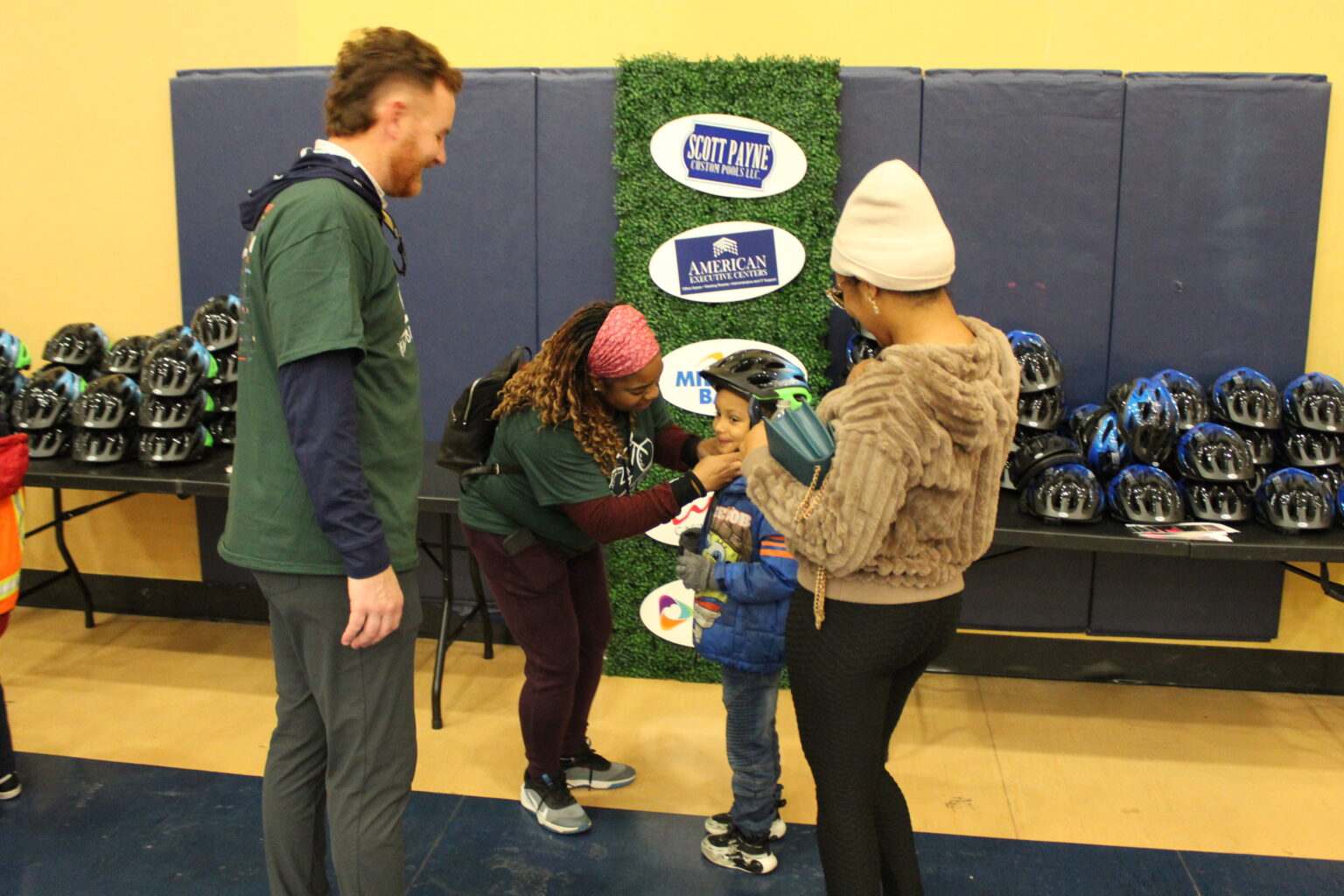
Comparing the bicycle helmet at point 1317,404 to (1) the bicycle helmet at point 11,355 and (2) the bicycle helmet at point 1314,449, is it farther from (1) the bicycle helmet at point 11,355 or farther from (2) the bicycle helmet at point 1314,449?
(1) the bicycle helmet at point 11,355

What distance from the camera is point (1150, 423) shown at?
3.62 m

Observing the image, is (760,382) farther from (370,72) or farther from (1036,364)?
(1036,364)

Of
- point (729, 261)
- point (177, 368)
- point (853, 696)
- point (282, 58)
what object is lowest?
point (853, 696)

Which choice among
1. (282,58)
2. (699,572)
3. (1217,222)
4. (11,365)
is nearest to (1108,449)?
(1217,222)

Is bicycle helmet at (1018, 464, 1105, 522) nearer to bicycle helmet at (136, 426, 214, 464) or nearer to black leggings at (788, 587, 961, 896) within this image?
black leggings at (788, 587, 961, 896)

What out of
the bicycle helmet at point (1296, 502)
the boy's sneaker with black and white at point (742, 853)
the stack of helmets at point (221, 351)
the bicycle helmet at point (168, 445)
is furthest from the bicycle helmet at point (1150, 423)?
the bicycle helmet at point (168, 445)

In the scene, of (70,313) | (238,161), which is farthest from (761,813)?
(70,313)

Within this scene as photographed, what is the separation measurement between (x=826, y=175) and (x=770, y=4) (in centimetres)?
88

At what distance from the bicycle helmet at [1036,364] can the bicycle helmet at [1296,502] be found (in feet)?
2.56

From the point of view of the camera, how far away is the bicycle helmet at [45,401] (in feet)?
13.5

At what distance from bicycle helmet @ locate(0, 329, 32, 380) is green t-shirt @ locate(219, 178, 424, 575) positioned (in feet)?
10.1

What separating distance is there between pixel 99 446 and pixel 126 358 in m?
0.42

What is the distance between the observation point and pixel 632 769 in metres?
3.38

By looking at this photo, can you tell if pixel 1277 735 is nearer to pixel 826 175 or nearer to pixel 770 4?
pixel 826 175
